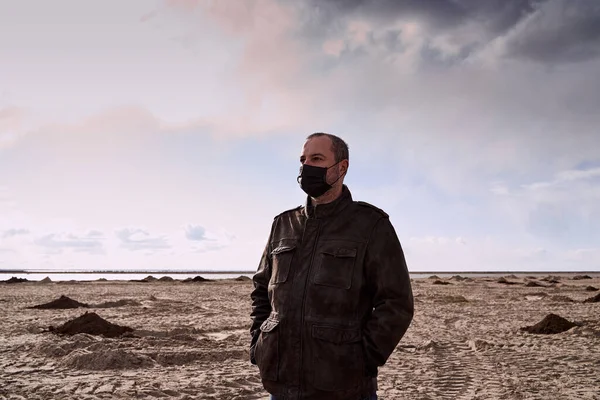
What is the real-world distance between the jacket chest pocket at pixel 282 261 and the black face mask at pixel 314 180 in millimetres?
343

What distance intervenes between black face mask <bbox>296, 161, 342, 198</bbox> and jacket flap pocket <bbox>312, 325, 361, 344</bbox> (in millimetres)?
794

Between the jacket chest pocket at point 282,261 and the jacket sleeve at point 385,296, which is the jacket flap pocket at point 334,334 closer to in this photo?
the jacket sleeve at point 385,296

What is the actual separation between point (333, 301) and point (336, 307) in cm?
3

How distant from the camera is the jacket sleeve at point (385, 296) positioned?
2637 mm

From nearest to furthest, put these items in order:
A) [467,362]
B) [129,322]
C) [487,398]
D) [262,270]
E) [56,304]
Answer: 1. [262,270]
2. [487,398]
3. [467,362]
4. [129,322]
5. [56,304]

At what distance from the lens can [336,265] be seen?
2740 millimetres

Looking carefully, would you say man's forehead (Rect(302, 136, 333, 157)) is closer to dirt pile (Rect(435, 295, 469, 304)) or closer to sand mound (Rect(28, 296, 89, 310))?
sand mound (Rect(28, 296, 89, 310))

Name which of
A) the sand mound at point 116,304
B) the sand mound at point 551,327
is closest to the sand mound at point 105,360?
the sand mound at point 551,327

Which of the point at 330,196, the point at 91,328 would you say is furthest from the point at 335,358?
the point at 91,328

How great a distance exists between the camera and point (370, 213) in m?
2.88

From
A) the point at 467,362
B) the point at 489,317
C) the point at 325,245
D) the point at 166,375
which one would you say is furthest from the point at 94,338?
the point at 489,317

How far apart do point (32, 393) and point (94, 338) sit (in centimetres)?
386

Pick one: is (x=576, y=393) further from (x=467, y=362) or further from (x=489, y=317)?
(x=489, y=317)

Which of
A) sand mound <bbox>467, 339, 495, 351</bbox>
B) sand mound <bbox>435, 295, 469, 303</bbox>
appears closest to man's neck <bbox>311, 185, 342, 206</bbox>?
sand mound <bbox>467, 339, 495, 351</bbox>
